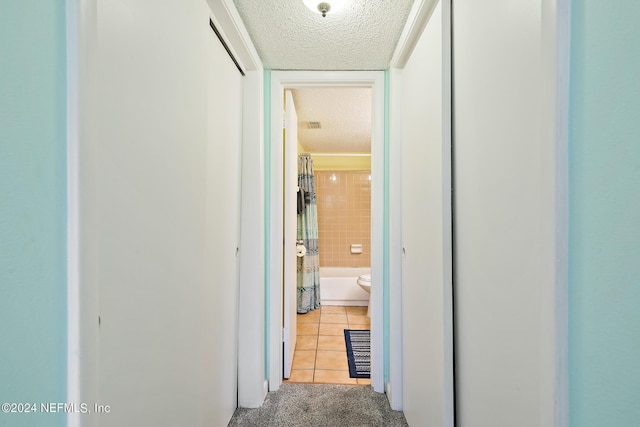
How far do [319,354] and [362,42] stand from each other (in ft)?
8.09

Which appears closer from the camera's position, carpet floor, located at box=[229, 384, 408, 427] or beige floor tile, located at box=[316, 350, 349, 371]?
carpet floor, located at box=[229, 384, 408, 427]

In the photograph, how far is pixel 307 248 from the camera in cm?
381

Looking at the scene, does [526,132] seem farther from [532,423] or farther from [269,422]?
[269,422]

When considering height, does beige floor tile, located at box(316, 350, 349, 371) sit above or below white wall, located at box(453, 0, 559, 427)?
below

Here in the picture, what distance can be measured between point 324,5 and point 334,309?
354cm

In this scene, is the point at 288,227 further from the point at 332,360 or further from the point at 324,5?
the point at 324,5

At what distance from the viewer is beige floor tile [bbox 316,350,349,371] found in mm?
2385

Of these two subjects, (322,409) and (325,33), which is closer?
(325,33)

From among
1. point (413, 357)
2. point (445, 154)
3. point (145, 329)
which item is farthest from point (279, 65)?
point (413, 357)

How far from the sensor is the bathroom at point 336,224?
255 cm

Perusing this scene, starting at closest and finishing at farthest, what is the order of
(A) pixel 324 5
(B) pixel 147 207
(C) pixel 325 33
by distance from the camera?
(B) pixel 147 207 < (A) pixel 324 5 < (C) pixel 325 33

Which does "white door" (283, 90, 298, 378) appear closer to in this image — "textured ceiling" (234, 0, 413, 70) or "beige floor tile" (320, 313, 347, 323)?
"textured ceiling" (234, 0, 413, 70)

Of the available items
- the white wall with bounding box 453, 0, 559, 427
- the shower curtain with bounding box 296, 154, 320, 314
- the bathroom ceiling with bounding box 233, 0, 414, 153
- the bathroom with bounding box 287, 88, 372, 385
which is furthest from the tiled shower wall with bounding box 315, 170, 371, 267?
the white wall with bounding box 453, 0, 559, 427

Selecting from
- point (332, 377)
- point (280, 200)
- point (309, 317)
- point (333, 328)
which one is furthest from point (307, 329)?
point (280, 200)
